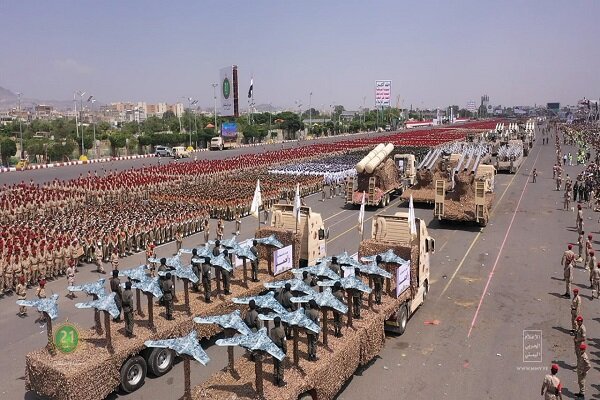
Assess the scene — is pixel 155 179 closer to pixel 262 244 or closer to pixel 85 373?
pixel 262 244

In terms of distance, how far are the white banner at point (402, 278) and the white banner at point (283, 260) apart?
11.9 feet

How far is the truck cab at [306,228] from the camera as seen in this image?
16.1 metres

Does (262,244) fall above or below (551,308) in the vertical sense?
above

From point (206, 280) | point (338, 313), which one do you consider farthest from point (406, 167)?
point (338, 313)

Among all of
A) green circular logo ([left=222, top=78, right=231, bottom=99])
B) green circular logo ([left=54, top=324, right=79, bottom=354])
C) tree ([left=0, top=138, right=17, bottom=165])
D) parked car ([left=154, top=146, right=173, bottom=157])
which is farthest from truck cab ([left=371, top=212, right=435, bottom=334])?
green circular logo ([left=222, top=78, right=231, bottom=99])

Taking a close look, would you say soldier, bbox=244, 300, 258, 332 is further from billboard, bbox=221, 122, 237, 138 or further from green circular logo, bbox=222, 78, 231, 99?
green circular logo, bbox=222, 78, 231, 99

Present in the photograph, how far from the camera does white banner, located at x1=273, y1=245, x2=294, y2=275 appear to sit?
13945 mm

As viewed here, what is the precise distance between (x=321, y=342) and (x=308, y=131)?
11554 centimetres

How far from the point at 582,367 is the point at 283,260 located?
790 centimetres

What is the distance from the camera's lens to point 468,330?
12570 millimetres

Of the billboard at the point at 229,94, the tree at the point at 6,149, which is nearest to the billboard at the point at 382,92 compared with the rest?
the billboard at the point at 229,94

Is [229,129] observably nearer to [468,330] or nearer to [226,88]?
[226,88]

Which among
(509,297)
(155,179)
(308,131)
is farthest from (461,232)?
(308,131)

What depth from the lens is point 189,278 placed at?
443 inches
